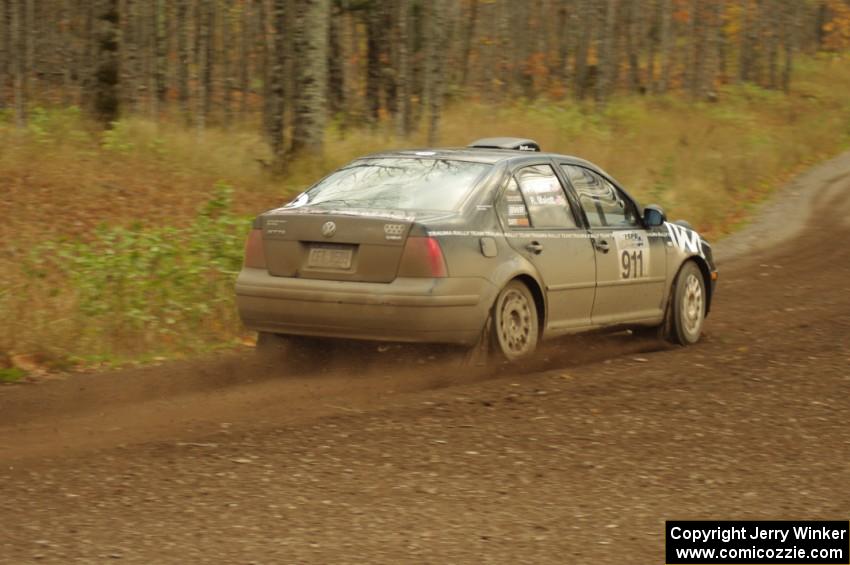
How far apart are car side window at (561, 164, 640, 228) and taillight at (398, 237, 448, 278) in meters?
1.94

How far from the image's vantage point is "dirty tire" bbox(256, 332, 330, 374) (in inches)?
344

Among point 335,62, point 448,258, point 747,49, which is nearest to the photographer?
point 448,258

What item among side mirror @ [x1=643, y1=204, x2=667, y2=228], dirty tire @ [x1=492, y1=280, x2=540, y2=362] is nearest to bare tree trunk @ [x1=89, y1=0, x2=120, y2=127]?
side mirror @ [x1=643, y1=204, x2=667, y2=228]

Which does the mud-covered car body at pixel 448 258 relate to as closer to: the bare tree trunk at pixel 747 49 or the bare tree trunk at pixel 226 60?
the bare tree trunk at pixel 226 60

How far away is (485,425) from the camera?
692 cm

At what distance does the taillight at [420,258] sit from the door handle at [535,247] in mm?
966

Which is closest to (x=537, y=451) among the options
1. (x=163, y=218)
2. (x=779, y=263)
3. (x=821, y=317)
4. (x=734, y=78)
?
(x=821, y=317)

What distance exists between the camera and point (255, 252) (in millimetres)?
8578

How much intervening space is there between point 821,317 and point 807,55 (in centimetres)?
3532

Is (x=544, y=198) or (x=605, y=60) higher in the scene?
(x=605, y=60)

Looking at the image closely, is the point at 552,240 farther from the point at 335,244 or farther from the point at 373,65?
the point at 373,65

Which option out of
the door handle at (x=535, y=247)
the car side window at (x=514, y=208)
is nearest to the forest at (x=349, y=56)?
the car side window at (x=514, y=208)

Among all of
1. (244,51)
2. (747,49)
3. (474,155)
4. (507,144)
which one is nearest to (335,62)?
(244,51)

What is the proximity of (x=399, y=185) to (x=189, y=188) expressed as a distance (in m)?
8.06
